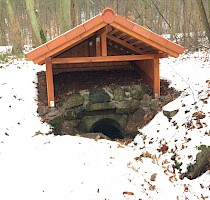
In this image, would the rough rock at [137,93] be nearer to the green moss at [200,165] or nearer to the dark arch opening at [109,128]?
the dark arch opening at [109,128]

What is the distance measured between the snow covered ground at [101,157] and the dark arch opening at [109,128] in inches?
55.2

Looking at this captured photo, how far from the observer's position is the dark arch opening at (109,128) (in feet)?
26.9

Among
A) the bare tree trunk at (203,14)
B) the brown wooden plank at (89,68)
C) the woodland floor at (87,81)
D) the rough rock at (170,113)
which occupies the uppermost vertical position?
the bare tree trunk at (203,14)

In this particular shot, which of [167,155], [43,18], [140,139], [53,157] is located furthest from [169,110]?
[43,18]

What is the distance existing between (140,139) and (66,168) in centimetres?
323

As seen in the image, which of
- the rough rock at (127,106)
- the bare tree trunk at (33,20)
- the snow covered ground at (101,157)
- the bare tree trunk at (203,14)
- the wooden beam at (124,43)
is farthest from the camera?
the bare tree trunk at (33,20)

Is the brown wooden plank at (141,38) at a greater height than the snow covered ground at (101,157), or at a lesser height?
greater

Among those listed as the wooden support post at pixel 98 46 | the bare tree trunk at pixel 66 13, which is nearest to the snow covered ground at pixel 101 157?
the wooden support post at pixel 98 46

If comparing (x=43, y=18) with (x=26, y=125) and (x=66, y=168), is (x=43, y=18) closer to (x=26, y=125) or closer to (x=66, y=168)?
(x=26, y=125)

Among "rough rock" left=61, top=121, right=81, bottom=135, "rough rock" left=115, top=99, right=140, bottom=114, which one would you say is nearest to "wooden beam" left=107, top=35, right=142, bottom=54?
"rough rock" left=115, top=99, right=140, bottom=114

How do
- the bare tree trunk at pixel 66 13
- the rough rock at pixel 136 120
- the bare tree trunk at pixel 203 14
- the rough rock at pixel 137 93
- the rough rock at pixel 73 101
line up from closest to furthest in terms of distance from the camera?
the rough rock at pixel 136 120
the rough rock at pixel 73 101
the rough rock at pixel 137 93
the bare tree trunk at pixel 203 14
the bare tree trunk at pixel 66 13

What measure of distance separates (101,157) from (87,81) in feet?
16.0

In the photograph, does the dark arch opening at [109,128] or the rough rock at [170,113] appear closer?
Result: the rough rock at [170,113]

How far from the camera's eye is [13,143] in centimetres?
575
